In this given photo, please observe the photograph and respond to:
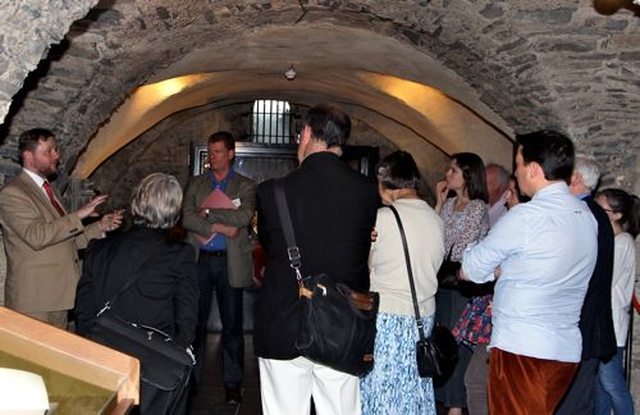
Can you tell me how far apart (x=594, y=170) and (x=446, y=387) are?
1.58 meters

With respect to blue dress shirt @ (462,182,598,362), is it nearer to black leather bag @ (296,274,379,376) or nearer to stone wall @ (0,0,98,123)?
black leather bag @ (296,274,379,376)

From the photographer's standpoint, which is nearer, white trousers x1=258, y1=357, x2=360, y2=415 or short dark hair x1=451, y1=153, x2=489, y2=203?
white trousers x1=258, y1=357, x2=360, y2=415

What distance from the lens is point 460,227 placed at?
489 cm

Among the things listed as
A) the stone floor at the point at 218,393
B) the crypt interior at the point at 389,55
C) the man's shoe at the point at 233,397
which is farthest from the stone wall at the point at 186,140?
the man's shoe at the point at 233,397

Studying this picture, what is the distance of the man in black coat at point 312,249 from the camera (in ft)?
11.1

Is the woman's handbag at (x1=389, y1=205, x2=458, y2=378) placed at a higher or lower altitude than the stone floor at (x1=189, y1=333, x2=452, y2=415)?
higher

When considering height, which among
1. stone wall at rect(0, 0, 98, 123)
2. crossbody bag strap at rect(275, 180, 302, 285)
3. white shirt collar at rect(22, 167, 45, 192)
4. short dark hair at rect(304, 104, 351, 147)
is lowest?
crossbody bag strap at rect(275, 180, 302, 285)

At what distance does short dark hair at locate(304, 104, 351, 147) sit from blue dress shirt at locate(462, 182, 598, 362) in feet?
2.25

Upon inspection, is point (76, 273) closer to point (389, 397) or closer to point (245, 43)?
point (389, 397)

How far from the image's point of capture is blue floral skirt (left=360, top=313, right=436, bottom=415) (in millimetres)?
4117

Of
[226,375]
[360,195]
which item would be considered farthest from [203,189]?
[360,195]

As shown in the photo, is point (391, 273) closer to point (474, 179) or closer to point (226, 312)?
point (474, 179)

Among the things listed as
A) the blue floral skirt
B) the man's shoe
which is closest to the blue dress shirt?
the blue floral skirt

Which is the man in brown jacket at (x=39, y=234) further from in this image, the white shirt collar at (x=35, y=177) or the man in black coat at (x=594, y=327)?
the man in black coat at (x=594, y=327)
